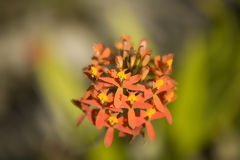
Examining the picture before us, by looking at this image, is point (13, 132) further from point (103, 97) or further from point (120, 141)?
point (103, 97)

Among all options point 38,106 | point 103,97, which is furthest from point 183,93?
point 38,106

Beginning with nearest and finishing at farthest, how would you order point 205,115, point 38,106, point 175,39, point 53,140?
point 205,115
point 53,140
point 38,106
point 175,39

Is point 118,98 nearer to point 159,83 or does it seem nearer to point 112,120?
point 112,120

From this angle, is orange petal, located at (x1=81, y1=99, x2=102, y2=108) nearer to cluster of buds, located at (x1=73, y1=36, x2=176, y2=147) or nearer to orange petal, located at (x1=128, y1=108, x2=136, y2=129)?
cluster of buds, located at (x1=73, y1=36, x2=176, y2=147)

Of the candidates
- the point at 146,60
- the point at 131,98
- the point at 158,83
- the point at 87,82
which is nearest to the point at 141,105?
the point at 131,98

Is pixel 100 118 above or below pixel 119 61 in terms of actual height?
below

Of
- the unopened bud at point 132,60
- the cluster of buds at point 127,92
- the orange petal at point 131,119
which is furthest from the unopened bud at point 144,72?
the orange petal at point 131,119
